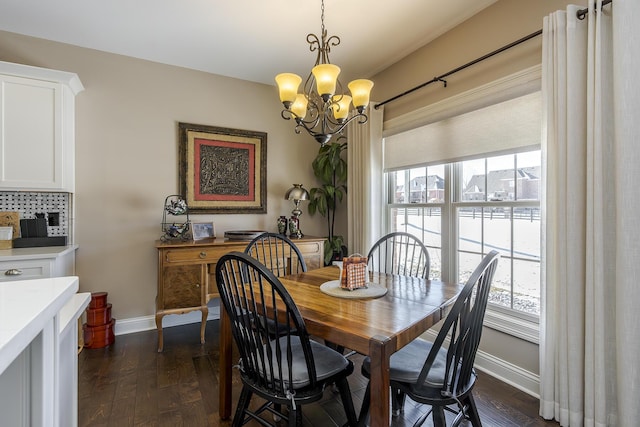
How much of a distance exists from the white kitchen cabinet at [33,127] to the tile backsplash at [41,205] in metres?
0.25

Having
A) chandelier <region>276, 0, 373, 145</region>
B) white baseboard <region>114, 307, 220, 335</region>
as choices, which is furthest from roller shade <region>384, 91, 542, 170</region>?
white baseboard <region>114, 307, 220, 335</region>

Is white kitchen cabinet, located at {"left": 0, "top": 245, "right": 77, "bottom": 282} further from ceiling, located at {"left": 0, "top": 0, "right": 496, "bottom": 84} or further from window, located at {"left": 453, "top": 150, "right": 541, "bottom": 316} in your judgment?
window, located at {"left": 453, "top": 150, "right": 541, "bottom": 316}

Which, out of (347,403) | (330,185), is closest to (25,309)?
(347,403)

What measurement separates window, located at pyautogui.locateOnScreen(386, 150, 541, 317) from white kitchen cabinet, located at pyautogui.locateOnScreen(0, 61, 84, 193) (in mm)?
3016

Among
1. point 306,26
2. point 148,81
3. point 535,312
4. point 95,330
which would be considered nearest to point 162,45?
point 148,81

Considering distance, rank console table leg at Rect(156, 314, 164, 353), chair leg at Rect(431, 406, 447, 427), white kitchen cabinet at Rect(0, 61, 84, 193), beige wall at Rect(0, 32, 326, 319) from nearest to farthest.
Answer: chair leg at Rect(431, 406, 447, 427) < white kitchen cabinet at Rect(0, 61, 84, 193) < console table leg at Rect(156, 314, 164, 353) < beige wall at Rect(0, 32, 326, 319)

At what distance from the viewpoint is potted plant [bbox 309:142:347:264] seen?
366 cm

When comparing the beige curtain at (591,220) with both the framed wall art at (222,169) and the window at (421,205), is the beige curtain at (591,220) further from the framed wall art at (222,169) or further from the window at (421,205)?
the framed wall art at (222,169)

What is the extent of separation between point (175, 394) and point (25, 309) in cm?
173

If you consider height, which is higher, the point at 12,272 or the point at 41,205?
the point at 41,205

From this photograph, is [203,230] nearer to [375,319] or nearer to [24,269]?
[24,269]

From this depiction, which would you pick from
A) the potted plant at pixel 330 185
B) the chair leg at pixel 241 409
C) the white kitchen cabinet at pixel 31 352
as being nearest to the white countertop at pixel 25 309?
the white kitchen cabinet at pixel 31 352

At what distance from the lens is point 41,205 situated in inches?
109

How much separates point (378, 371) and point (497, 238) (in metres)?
1.67
